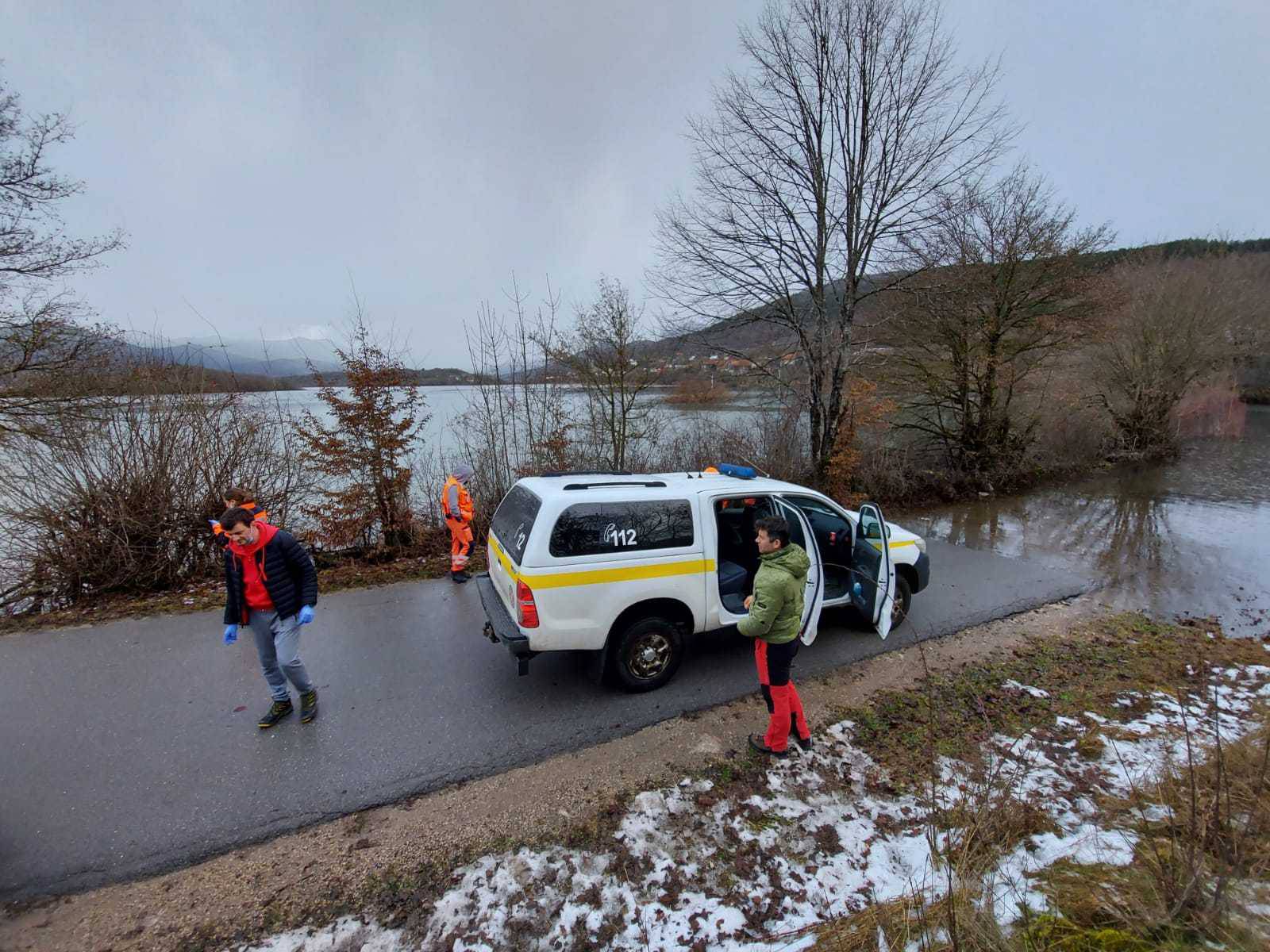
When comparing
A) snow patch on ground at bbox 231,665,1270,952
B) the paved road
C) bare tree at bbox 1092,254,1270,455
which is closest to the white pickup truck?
the paved road

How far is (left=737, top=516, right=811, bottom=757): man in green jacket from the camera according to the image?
11.2 ft

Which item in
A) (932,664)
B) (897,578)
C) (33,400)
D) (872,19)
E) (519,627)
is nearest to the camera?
(519,627)

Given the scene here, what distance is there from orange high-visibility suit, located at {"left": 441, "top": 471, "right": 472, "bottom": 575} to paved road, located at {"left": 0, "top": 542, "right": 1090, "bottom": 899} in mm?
995

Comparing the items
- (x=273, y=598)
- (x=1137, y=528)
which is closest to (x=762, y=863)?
(x=273, y=598)

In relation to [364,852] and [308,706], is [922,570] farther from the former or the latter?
[308,706]

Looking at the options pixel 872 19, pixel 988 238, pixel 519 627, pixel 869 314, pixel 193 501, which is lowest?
pixel 519 627

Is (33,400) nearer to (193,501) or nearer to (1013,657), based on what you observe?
(193,501)

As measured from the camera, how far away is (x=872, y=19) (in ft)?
33.6

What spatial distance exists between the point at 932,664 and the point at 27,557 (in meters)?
10.8

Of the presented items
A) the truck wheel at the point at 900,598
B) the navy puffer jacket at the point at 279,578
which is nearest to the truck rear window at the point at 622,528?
the navy puffer jacket at the point at 279,578

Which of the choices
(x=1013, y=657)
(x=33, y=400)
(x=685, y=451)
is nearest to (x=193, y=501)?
(x=33, y=400)

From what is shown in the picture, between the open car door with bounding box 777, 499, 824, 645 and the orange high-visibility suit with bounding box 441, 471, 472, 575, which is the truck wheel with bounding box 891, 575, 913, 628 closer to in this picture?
the open car door with bounding box 777, 499, 824, 645

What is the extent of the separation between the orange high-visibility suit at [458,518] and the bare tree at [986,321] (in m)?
11.1

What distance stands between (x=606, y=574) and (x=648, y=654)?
0.95m
